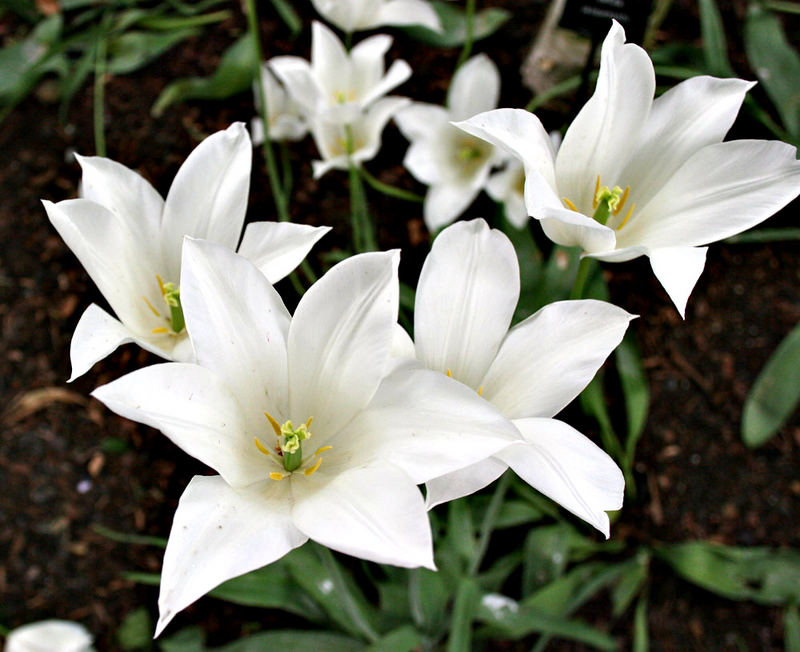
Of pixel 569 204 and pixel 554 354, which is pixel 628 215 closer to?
pixel 569 204

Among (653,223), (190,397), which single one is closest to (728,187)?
(653,223)

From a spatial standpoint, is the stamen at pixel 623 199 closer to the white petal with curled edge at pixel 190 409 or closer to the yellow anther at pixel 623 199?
the yellow anther at pixel 623 199

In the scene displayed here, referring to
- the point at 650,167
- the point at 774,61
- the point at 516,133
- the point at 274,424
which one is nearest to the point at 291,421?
the point at 274,424

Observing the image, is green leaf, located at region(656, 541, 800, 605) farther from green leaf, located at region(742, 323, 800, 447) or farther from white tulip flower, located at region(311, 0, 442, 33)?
white tulip flower, located at region(311, 0, 442, 33)

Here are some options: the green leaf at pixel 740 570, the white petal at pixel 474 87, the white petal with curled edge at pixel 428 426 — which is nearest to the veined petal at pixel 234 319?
the white petal with curled edge at pixel 428 426

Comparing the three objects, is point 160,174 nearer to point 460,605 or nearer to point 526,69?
point 526,69

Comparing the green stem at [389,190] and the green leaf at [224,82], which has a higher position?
the green leaf at [224,82]

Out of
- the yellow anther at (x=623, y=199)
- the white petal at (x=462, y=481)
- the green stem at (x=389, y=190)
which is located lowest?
the green stem at (x=389, y=190)

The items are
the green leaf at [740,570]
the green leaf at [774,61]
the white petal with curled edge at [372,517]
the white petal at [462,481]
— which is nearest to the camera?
the white petal with curled edge at [372,517]
